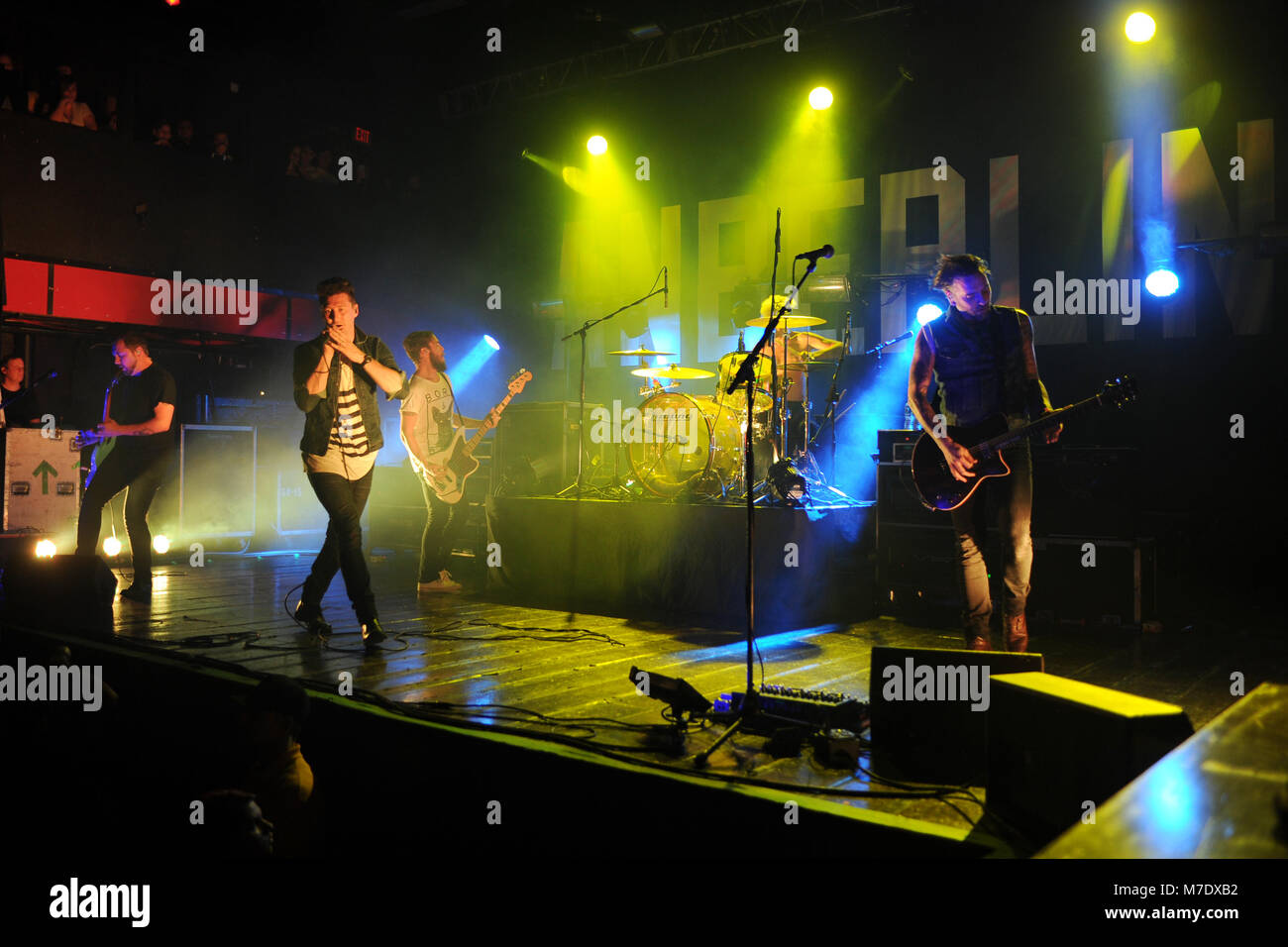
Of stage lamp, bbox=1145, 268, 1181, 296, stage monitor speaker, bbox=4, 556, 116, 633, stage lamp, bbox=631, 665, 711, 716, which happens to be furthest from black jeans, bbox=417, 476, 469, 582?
stage lamp, bbox=1145, 268, 1181, 296

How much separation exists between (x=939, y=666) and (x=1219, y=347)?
17.9 ft

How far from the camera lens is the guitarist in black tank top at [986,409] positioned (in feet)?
12.5

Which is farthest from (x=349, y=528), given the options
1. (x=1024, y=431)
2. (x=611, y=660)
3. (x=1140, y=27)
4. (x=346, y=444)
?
(x=1140, y=27)

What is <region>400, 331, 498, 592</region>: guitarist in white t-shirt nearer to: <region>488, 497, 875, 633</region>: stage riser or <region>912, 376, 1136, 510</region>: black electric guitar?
<region>488, 497, 875, 633</region>: stage riser

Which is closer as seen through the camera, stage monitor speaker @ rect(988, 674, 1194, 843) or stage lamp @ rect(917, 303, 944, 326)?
stage monitor speaker @ rect(988, 674, 1194, 843)

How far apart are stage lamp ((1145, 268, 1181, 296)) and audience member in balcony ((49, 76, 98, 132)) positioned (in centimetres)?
1026

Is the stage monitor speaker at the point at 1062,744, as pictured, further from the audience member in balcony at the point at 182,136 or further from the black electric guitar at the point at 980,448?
the audience member in balcony at the point at 182,136

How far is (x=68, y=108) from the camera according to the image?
922 cm

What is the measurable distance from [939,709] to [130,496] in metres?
5.67

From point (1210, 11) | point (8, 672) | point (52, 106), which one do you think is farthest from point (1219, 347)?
point (52, 106)

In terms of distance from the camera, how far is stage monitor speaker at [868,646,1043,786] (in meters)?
2.58

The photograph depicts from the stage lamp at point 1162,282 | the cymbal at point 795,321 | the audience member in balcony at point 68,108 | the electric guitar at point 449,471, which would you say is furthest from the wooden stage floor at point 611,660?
the audience member in balcony at point 68,108

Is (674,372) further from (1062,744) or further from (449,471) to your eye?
(1062,744)

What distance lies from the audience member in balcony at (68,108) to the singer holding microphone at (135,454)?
466 cm
